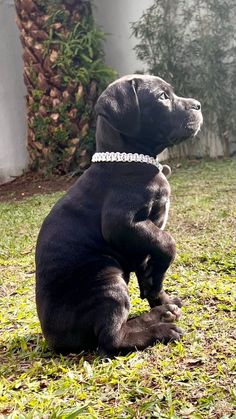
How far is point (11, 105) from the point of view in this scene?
419 inches

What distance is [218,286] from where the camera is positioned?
3.47 m

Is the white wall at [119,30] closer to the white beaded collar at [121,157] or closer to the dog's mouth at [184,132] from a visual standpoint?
the dog's mouth at [184,132]

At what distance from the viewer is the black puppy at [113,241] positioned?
8.78ft

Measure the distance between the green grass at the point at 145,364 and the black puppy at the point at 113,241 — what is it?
141 millimetres

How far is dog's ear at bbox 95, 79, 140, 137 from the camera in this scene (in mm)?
2852

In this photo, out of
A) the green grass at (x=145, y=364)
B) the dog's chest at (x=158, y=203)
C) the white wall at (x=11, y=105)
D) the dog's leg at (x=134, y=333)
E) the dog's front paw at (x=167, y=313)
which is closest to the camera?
the green grass at (x=145, y=364)

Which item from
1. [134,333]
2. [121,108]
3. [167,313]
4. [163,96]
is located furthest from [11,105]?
[134,333]

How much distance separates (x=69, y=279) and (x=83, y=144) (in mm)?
7122

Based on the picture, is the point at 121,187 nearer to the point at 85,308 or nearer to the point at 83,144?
the point at 85,308

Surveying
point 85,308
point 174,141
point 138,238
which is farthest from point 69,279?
point 174,141

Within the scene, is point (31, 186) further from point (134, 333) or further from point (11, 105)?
point (134, 333)

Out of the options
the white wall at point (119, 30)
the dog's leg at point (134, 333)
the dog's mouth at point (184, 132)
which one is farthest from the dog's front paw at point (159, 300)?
the white wall at point (119, 30)

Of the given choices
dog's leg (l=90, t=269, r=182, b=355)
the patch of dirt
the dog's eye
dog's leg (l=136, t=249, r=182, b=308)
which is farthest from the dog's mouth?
the patch of dirt

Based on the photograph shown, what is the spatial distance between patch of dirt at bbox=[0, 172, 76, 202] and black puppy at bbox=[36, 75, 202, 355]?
589 centimetres
